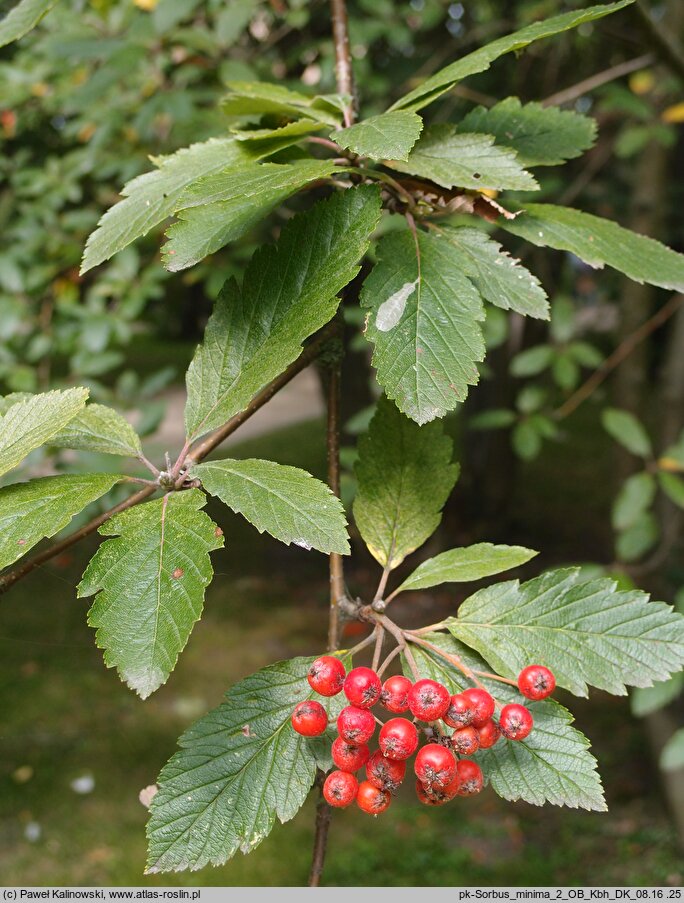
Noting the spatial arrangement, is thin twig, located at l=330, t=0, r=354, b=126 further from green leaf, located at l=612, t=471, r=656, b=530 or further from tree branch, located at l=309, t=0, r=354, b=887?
green leaf, located at l=612, t=471, r=656, b=530

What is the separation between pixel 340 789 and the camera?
708 mm

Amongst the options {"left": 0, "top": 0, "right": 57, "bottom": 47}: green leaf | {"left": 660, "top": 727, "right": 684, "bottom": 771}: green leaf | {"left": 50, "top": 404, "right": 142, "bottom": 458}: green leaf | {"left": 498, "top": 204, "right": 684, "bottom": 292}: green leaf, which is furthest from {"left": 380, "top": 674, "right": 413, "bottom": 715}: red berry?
{"left": 660, "top": 727, "right": 684, "bottom": 771}: green leaf

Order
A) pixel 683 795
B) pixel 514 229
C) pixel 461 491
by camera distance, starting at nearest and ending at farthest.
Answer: pixel 514 229 < pixel 683 795 < pixel 461 491

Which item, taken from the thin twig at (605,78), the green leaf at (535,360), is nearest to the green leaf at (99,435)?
the thin twig at (605,78)

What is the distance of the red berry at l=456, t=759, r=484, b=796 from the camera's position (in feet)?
2.39

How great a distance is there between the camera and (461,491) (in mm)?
6477

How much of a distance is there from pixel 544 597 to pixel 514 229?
0.37 metres

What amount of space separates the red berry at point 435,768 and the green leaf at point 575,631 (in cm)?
9

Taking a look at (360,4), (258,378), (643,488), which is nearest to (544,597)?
(258,378)

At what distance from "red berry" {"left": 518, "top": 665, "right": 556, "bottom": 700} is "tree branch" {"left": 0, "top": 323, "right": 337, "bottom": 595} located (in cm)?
34

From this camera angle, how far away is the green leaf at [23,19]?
33.7 inches

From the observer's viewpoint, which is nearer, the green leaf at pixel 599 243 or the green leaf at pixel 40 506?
the green leaf at pixel 40 506

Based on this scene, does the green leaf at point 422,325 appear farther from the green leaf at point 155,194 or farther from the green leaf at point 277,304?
the green leaf at point 155,194
